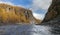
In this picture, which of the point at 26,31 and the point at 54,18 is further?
the point at 54,18

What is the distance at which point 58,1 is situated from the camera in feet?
264

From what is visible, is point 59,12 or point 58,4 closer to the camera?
point 59,12

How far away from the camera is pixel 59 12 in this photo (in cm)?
7694

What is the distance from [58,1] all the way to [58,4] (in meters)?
1.84

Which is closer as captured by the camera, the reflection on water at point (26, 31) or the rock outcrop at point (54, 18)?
the reflection on water at point (26, 31)

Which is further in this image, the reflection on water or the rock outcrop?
the rock outcrop

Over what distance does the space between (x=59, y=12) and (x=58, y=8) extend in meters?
3.61

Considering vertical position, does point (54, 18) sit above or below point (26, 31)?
above

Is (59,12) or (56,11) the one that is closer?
(59,12)

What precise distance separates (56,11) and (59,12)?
5.61 metres

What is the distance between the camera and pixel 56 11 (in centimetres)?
8250

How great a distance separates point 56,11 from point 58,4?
10.5 feet

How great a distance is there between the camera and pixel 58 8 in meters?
80.1

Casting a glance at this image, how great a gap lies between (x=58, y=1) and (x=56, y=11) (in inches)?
186
